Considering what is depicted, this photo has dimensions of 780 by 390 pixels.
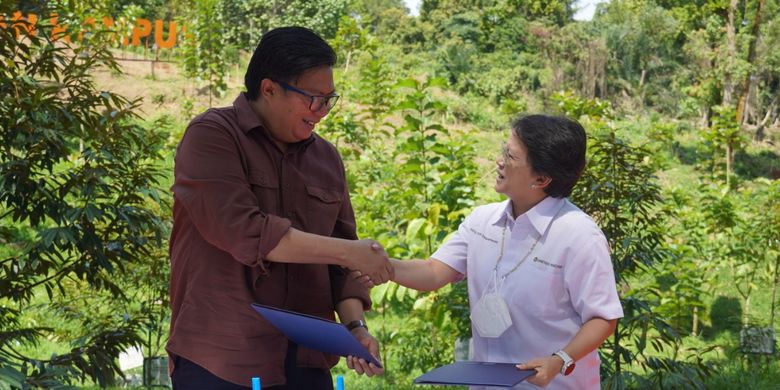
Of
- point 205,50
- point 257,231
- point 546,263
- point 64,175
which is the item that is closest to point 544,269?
point 546,263

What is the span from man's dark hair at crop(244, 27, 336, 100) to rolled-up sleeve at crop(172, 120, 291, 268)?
171mm

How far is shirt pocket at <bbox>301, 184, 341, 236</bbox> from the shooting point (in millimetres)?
2072

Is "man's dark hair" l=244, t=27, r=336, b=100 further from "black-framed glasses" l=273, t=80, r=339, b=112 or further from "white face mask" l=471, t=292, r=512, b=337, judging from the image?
"white face mask" l=471, t=292, r=512, b=337

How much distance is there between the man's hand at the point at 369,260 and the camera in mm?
1973

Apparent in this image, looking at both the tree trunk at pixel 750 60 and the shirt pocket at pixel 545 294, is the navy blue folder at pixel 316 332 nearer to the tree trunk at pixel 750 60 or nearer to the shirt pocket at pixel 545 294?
the shirt pocket at pixel 545 294

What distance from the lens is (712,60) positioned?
18438 mm

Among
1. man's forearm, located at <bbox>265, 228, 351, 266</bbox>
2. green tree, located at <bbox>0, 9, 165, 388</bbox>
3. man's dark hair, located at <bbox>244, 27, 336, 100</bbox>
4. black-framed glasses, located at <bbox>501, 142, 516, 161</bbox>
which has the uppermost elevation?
man's dark hair, located at <bbox>244, 27, 336, 100</bbox>

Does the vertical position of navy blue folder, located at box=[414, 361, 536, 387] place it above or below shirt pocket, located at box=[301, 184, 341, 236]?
below

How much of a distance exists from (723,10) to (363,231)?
45.2ft

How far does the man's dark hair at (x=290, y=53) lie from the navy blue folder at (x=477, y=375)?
0.69 meters

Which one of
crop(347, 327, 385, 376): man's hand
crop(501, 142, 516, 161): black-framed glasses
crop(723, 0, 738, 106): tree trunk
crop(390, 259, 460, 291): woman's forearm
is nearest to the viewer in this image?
crop(347, 327, 385, 376): man's hand

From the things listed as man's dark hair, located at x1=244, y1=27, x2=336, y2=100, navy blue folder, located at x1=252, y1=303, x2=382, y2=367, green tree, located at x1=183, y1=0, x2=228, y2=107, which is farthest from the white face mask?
green tree, located at x1=183, y1=0, x2=228, y2=107

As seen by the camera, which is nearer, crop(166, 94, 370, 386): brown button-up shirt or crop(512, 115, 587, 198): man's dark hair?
crop(166, 94, 370, 386): brown button-up shirt

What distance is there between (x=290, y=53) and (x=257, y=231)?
1.27 feet
